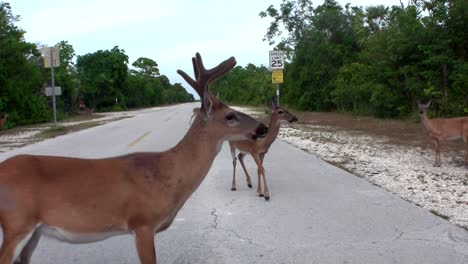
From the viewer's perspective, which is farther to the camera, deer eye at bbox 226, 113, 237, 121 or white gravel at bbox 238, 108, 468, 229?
white gravel at bbox 238, 108, 468, 229

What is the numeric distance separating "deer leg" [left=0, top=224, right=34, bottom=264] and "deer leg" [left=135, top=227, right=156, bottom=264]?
755 millimetres

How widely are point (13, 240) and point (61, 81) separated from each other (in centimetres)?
4044

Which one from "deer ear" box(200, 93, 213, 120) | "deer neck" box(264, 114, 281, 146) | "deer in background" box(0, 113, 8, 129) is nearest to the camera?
"deer ear" box(200, 93, 213, 120)

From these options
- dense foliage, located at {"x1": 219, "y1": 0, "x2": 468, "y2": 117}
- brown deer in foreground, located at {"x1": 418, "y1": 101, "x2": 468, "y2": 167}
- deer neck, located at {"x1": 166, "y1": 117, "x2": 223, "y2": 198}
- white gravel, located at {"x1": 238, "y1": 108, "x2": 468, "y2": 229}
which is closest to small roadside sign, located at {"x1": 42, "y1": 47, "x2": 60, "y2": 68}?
white gravel, located at {"x1": 238, "y1": 108, "x2": 468, "y2": 229}

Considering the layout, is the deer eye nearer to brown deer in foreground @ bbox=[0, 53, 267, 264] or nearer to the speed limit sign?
brown deer in foreground @ bbox=[0, 53, 267, 264]

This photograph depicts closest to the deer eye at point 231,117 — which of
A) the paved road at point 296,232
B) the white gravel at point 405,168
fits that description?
the paved road at point 296,232

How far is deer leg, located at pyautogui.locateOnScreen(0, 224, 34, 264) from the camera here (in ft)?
11.4

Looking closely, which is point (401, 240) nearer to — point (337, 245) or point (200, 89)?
point (337, 245)

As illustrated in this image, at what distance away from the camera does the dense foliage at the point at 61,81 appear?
92.7ft

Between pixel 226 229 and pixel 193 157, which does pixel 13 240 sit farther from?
pixel 226 229

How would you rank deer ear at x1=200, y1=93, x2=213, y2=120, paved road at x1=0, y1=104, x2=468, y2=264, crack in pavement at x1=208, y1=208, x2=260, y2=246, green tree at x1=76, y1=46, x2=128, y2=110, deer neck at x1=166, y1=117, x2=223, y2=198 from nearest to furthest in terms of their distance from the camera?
deer neck at x1=166, y1=117, x2=223, y2=198 < deer ear at x1=200, y1=93, x2=213, y2=120 < paved road at x1=0, y1=104, x2=468, y2=264 < crack in pavement at x1=208, y1=208, x2=260, y2=246 < green tree at x1=76, y1=46, x2=128, y2=110

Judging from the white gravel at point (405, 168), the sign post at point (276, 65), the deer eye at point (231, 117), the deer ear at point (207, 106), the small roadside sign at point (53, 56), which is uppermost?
the small roadside sign at point (53, 56)

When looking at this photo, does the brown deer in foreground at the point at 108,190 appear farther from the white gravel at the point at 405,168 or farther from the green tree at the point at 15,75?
the green tree at the point at 15,75

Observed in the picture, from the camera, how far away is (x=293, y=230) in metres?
6.21
